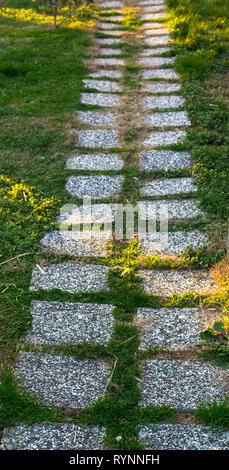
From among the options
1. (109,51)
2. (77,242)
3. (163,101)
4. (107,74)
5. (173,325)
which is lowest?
(173,325)

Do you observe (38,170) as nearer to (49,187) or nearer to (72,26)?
(49,187)

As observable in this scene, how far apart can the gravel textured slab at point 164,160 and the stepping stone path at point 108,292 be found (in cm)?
1

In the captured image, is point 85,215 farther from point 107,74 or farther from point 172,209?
point 107,74

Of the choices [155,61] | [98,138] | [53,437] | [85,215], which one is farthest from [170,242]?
[155,61]

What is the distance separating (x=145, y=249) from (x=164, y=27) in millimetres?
Result: 7038

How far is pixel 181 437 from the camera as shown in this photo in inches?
113

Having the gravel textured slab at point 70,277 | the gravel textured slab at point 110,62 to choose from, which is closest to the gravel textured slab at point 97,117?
the gravel textured slab at point 110,62

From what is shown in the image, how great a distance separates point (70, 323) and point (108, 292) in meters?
0.43

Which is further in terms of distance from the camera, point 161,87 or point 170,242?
point 161,87

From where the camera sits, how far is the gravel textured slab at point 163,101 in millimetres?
7035

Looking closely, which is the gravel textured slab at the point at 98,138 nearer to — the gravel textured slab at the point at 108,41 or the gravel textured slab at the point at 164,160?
the gravel textured slab at the point at 164,160

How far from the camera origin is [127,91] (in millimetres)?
7594

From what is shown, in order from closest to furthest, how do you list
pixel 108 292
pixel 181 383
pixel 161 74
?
pixel 181 383, pixel 108 292, pixel 161 74

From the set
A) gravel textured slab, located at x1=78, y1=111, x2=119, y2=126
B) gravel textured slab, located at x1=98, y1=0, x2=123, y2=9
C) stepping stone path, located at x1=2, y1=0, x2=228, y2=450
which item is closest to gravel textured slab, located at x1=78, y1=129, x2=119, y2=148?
stepping stone path, located at x1=2, y1=0, x2=228, y2=450
